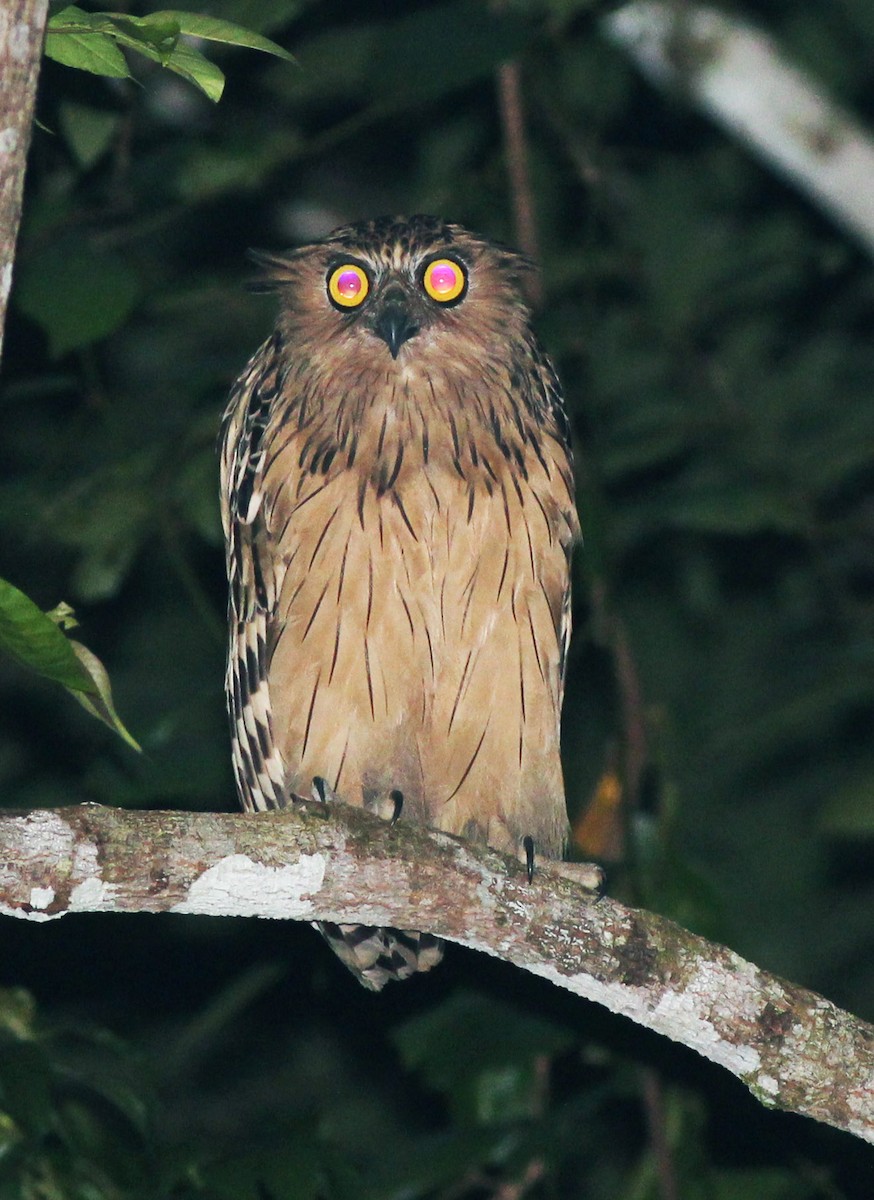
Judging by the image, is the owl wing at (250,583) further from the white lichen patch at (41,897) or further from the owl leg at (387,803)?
the white lichen patch at (41,897)

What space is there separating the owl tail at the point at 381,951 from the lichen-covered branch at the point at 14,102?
6.55ft

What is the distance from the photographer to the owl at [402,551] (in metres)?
3.46

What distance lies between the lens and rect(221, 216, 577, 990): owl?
346 cm

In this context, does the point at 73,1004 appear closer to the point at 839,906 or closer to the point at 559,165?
the point at 839,906

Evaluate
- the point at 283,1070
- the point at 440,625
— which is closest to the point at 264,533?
the point at 440,625

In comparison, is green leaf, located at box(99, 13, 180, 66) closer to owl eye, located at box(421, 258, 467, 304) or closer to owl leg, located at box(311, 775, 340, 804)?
owl eye, located at box(421, 258, 467, 304)

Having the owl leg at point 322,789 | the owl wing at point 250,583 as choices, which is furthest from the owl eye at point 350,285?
the owl leg at point 322,789

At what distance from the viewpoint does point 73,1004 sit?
17.0 feet

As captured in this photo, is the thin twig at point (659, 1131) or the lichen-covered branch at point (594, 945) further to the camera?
the thin twig at point (659, 1131)

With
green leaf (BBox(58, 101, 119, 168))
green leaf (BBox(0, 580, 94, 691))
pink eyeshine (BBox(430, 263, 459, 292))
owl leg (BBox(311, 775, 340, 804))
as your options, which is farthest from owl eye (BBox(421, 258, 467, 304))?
green leaf (BBox(0, 580, 94, 691))

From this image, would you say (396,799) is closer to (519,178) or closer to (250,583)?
(250,583)

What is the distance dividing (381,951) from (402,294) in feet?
4.78

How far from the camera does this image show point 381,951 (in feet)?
12.1

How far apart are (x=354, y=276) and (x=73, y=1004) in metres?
2.67
